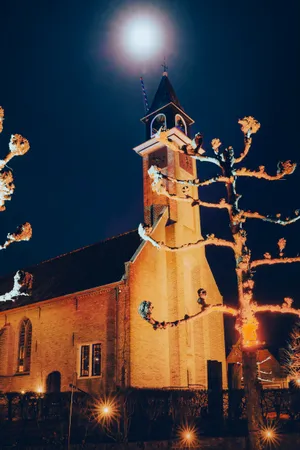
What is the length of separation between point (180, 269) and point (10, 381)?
13.5 meters

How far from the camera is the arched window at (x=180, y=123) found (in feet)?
98.5

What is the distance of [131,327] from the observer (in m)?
21.3

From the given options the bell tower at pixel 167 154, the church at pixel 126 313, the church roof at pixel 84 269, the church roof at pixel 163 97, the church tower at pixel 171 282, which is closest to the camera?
the church at pixel 126 313

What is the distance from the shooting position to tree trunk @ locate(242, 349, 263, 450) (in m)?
8.44

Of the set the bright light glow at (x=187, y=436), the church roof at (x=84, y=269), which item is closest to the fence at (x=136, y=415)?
the bright light glow at (x=187, y=436)

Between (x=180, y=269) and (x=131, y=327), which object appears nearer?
(x=131, y=327)

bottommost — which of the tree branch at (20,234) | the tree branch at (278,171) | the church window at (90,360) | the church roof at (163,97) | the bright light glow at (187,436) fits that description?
the bright light glow at (187,436)

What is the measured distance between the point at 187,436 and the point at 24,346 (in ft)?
53.4

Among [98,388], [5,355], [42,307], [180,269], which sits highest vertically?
[180,269]

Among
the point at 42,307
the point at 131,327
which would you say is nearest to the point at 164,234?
the point at 131,327

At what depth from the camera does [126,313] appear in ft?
70.2

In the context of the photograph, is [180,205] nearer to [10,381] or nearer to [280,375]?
[10,381]

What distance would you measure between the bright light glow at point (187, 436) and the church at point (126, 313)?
5352 mm

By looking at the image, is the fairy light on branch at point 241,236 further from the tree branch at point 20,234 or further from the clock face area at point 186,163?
the clock face area at point 186,163
